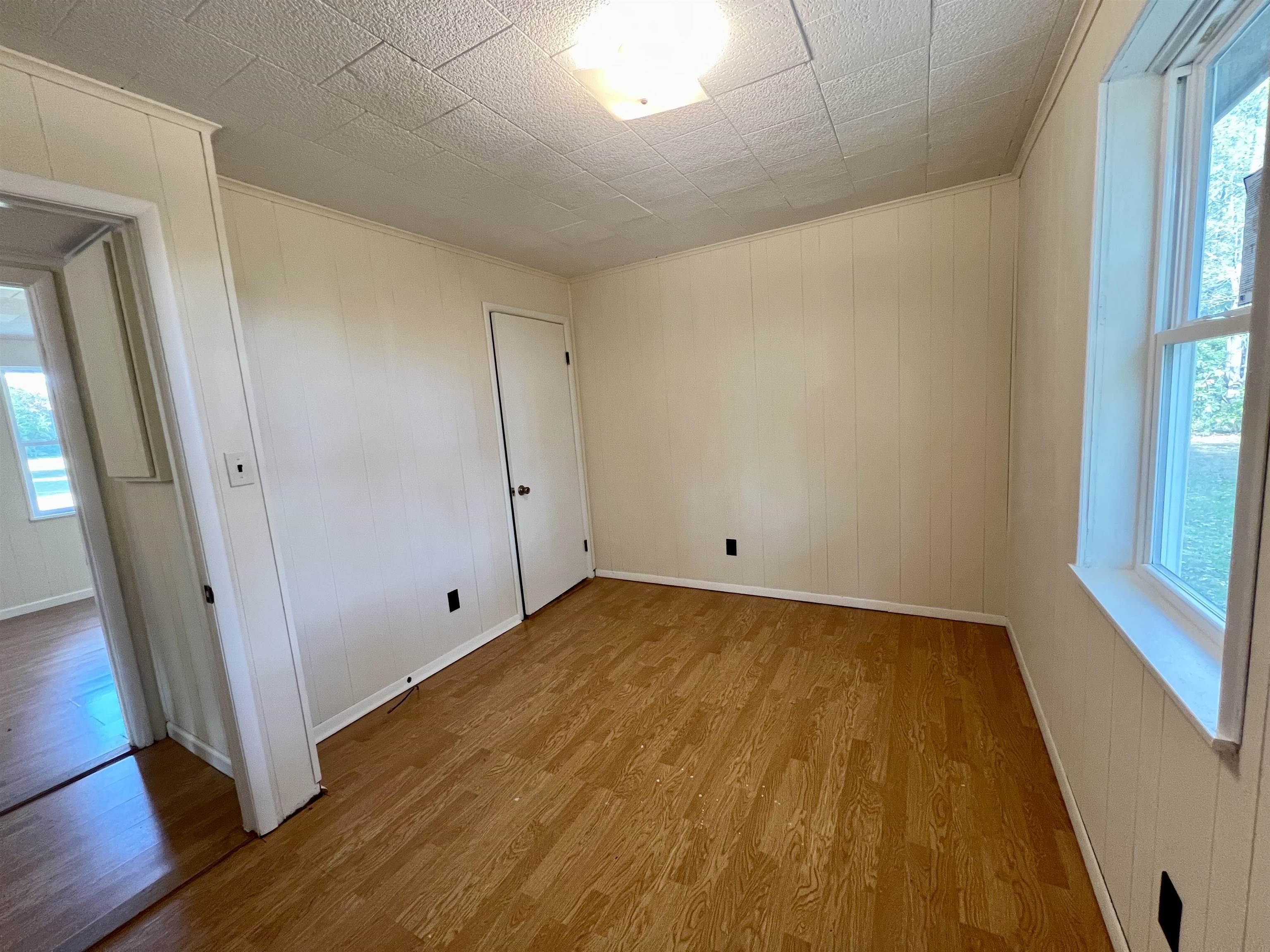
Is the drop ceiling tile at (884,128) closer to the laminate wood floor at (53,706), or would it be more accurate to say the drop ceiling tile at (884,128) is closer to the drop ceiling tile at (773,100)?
the drop ceiling tile at (773,100)

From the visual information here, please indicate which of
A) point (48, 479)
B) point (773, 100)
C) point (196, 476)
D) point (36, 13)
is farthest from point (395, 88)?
point (48, 479)

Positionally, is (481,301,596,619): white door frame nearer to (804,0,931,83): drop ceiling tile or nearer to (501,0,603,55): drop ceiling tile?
(501,0,603,55): drop ceiling tile

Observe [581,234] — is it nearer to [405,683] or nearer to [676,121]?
[676,121]

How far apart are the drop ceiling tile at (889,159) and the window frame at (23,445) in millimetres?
5967

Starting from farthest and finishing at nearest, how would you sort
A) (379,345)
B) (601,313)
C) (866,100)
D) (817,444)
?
(601,313)
(817,444)
(379,345)
(866,100)

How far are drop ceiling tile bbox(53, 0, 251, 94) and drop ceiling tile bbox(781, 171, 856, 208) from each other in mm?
2156

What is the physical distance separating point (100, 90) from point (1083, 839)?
3.51 meters

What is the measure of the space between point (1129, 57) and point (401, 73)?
1869 millimetres

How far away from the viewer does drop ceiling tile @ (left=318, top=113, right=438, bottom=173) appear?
168cm

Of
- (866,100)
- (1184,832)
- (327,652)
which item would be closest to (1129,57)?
(866,100)

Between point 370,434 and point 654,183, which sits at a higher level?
point 654,183

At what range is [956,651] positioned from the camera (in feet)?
8.46

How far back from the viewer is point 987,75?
1624 mm

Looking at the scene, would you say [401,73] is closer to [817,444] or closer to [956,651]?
[817,444]
